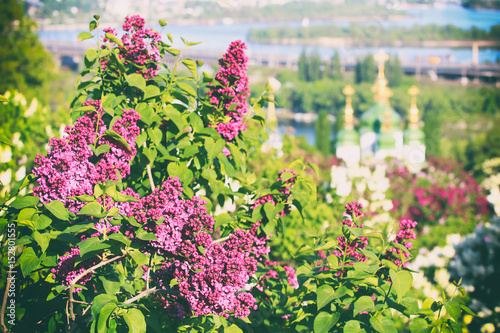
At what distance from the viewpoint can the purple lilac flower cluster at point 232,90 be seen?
2275 mm

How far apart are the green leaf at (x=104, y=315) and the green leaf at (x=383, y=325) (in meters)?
1.02

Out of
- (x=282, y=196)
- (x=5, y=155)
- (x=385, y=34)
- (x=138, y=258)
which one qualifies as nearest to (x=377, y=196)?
(x=5, y=155)

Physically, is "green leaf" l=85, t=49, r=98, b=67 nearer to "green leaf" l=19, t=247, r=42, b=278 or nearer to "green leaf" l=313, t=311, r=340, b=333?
"green leaf" l=19, t=247, r=42, b=278

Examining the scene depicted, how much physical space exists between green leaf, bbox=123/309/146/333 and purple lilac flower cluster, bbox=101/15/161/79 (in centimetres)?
127

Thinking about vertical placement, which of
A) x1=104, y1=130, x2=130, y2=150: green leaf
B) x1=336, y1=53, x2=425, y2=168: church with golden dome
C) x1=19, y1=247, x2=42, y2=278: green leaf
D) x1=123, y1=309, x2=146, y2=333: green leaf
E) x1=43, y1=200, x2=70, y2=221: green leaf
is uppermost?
x1=104, y1=130, x2=130, y2=150: green leaf

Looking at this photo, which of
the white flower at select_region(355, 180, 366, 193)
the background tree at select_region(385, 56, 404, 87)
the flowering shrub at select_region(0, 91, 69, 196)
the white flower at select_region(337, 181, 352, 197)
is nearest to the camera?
the flowering shrub at select_region(0, 91, 69, 196)

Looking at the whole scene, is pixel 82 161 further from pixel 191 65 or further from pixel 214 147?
pixel 191 65

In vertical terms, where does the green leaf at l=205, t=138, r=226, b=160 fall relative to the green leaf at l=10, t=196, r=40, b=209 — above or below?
above

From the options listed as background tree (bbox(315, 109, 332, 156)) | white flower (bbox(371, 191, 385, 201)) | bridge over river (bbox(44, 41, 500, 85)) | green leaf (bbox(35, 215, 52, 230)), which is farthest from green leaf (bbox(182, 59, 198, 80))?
bridge over river (bbox(44, 41, 500, 85))

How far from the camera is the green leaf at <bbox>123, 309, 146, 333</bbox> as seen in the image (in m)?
1.66

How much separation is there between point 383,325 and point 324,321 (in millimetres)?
238

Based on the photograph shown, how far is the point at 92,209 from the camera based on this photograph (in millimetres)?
1777

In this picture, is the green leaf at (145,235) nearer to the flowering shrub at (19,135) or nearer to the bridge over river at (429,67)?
the flowering shrub at (19,135)

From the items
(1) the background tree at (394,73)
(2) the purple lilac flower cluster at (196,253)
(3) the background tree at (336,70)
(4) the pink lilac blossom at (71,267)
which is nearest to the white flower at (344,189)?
(2) the purple lilac flower cluster at (196,253)
